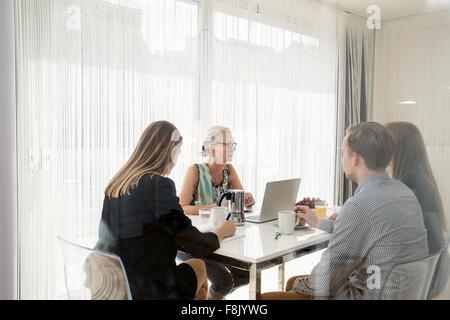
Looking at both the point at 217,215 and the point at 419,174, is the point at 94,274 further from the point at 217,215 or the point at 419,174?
the point at 419,174

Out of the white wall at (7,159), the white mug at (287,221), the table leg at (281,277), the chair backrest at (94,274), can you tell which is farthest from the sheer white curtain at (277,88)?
the white wall at (7,159)

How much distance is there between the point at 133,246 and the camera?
148cm

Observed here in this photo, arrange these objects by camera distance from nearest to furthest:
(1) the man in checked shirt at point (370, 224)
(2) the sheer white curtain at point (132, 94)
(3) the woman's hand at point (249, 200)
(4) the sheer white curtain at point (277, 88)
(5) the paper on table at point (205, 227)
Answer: (1) the man in checked shirt at point (370, 224)
(4) the sheer white curtain at point (277, 88)
(2) the sheer white curtain at point (132, 94)
(5) the paper on table at point (205, 227)
(3) the woman's hand at point (249, 200)

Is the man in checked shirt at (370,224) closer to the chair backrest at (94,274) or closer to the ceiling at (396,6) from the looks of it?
the ceiling at (396,6)

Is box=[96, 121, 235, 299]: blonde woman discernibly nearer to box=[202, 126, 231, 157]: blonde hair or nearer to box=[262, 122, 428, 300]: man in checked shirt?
box=[202, 126, 231, 157]: blonde hair

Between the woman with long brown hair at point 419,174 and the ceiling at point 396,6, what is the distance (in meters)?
0.32

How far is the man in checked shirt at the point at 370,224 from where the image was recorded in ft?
3.84

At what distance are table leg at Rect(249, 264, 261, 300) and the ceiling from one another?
82 centimetres

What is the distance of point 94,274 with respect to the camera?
4.55ft

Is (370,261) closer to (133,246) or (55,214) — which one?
(133,246)

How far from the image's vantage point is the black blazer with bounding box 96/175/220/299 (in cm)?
142

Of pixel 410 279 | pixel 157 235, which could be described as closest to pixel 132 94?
pixel 157 235
